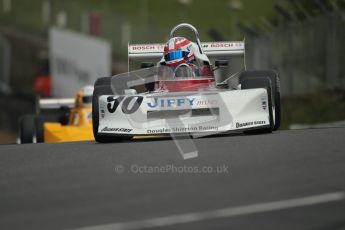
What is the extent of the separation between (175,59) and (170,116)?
1555 mm

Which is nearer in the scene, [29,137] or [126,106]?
[126,106]

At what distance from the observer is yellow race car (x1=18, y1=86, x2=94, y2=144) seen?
15.3m

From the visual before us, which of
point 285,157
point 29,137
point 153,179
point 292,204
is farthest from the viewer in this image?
point 29,137

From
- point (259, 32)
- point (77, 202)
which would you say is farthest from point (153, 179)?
point (259, 32)

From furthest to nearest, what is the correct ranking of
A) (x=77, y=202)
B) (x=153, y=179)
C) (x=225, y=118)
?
(x=225, y=118) < (x=153, y=179) < (x=77, y=202)

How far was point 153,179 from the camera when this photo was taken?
7977 mm

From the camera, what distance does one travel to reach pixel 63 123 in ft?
52.9

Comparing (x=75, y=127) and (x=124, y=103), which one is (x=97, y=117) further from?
(x=75, y=127)

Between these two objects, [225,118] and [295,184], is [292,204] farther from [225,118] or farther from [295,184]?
[225,118]

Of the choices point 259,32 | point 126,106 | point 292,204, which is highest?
point 259,32

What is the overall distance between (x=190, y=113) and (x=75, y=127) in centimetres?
503
